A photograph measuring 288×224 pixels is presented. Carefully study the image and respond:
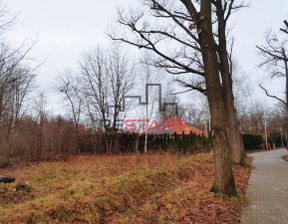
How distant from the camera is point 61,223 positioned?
14.6 ft

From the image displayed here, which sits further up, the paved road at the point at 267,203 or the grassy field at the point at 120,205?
the grassy field at the point at 120,205

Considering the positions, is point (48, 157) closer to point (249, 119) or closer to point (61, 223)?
point (61, 223)

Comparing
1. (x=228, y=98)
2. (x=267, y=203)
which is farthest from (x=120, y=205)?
(x=228, y=98)

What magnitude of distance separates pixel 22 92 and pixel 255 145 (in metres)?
39.0

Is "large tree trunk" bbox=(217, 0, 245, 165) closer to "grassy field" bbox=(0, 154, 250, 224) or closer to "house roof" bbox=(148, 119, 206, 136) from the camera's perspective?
"grassy field" bbox=(0, 154, 250, 224)

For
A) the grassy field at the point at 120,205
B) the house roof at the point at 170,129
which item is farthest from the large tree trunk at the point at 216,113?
the house roof at the point at 170,129

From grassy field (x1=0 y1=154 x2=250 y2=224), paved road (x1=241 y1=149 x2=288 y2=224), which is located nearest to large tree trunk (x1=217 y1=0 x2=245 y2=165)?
paved road (x1=241 y1=149 x2=288 y2=224)

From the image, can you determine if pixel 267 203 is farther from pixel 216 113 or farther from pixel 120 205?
pixel 120 205

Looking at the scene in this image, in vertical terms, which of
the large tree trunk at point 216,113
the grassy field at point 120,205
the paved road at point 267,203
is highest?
the large tree trunk at point 216,113

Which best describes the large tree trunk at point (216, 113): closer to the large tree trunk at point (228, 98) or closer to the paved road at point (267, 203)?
the paved road at point (267, 203)

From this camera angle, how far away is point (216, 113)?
22.3 ft

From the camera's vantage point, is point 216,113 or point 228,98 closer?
point 216,113

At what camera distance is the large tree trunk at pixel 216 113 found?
263 inches

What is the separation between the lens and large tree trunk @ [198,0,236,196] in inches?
263
